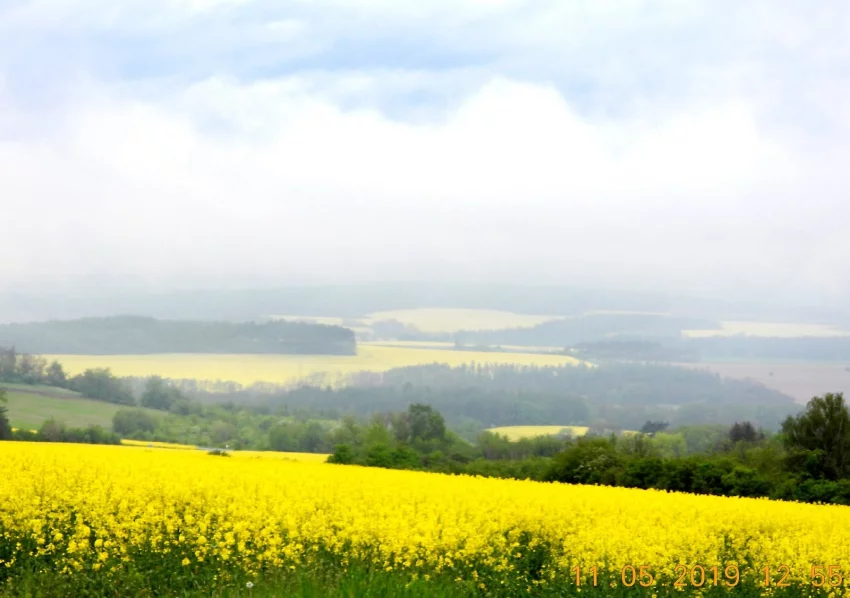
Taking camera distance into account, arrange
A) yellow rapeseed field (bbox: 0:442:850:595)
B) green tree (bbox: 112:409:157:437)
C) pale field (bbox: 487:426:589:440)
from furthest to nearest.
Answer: pale field (bbox: 487:426:589:440) < green tree (bbox: 112:409:157:437) < yellow rapeseed field (bbox: 0:442:850:595)

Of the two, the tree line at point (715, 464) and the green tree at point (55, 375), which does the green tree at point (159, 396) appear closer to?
the green tree at point (55, 375)

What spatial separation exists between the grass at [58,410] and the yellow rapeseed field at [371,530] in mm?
91896

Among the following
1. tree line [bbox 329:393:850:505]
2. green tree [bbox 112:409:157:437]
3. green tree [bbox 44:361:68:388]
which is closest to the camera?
tree line [bbox 329:393:850:505]

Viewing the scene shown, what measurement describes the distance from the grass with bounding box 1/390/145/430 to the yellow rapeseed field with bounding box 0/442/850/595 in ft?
301

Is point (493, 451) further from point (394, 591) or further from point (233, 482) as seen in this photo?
point (394, 591)

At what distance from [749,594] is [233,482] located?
27.2 ft

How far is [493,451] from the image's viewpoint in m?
88.4

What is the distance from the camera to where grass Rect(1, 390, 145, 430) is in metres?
105

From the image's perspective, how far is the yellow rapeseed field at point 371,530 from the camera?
12.0 meters

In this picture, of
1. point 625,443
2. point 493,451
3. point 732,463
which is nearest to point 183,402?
point 493,451
